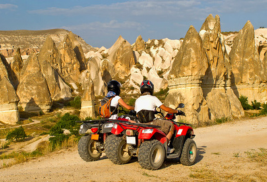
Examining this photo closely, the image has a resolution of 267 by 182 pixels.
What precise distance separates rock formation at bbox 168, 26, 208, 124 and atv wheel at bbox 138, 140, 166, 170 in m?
8.56

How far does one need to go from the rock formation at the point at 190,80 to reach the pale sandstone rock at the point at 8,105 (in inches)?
468

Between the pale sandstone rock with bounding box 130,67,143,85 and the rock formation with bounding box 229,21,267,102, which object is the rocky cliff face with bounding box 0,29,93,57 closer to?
the pale sandstone rock with bounding box 130,67,143,85

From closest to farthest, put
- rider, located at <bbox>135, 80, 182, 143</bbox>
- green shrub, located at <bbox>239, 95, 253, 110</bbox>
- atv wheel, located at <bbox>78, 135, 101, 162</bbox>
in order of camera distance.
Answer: rider, located at <bbox>135, 80, 182, 143</bbox>, atv wheel, located at <bbox>78, 135, 101, 162</bbox>, green shrub, located at <bbox>239, 95, 253, 110</bbox>

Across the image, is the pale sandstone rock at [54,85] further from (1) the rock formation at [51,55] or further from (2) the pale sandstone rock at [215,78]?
(2) the pale sandstone rock at [215,78]

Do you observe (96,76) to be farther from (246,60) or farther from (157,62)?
(246,60)

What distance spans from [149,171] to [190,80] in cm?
985

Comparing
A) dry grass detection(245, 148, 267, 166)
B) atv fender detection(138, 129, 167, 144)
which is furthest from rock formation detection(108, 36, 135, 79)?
atv fender detection(138, 129, 167, 144)

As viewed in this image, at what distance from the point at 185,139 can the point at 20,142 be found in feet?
24.5

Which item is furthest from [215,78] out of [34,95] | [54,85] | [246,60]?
[54,85]

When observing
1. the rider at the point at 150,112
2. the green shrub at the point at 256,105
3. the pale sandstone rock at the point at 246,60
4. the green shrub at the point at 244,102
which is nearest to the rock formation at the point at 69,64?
the pale sandstone rock at the point at 246,60

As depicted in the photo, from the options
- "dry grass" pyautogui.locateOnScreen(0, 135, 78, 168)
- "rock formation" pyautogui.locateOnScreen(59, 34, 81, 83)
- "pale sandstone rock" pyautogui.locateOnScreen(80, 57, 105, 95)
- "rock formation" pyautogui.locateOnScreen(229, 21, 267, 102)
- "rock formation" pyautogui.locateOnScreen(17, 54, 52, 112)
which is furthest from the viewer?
"rock formation" pyautogui.locateOnScreen(59, 34, 81, 83)

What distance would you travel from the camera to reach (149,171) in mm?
4676

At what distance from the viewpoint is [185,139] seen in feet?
18.3

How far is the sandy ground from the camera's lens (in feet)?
14.0
